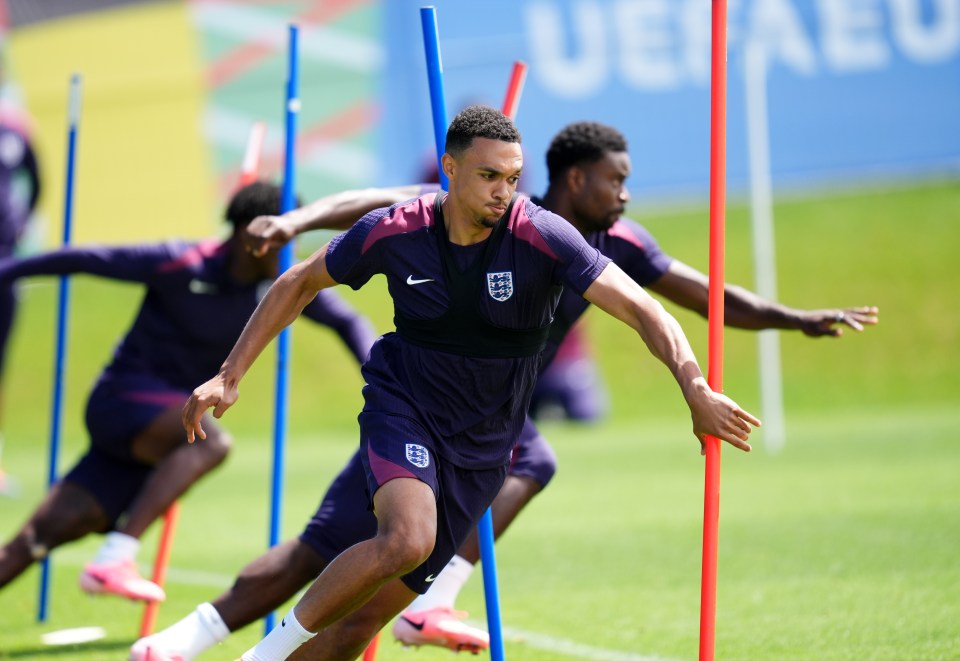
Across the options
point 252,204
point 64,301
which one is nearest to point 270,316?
point 252,204

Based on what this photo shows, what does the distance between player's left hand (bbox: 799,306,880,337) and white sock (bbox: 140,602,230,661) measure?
281 centimetres

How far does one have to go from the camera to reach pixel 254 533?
11.1 meters

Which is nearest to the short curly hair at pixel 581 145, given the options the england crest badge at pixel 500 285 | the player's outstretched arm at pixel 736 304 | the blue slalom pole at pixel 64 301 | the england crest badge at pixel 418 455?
the player's outstretched arm at pixel 736 304

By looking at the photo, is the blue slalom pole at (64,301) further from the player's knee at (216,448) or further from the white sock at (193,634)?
the white sock at (193,634)

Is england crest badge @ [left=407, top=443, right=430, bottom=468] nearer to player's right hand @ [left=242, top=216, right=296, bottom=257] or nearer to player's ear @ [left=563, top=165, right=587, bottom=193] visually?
player's right hand @ [left=242, top=216, right=296, bottom=257]

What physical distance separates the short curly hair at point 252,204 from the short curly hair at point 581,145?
55.5 inches

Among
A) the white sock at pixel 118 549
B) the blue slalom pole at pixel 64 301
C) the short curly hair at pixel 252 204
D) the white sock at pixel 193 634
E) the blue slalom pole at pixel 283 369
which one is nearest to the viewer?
the white sock at pixel 193 634

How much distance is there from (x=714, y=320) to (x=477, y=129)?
1067 millimetres

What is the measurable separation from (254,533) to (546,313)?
6527 millimetres

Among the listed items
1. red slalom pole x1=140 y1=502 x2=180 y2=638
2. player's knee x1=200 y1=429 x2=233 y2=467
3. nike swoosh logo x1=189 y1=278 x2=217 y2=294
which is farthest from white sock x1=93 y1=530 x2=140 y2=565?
nike swoosh logo x1=189 y1=278 x2=217 y2=294

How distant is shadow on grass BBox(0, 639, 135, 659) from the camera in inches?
283

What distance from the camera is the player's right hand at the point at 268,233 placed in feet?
19.4

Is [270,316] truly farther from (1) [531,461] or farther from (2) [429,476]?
(1) [531,461]

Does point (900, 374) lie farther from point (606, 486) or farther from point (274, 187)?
point (274, 187)
